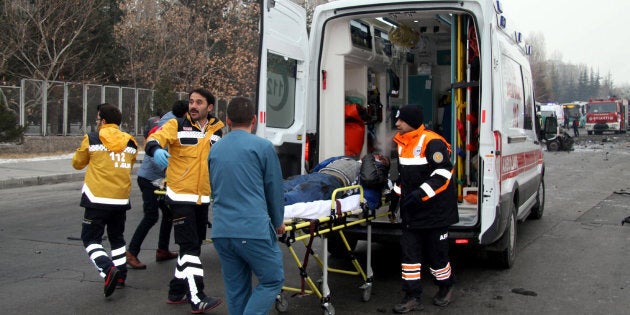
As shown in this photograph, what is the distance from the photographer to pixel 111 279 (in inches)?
214

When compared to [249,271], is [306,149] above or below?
above

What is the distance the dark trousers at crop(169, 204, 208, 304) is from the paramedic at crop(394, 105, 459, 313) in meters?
1.66

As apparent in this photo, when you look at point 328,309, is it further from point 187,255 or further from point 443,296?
point 187,255

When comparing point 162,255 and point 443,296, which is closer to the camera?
point 443,296

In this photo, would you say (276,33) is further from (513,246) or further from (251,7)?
(251,7)

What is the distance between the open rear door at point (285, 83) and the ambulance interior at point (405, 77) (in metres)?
0.30

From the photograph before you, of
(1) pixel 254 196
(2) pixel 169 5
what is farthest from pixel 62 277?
(2) pixel 169 5

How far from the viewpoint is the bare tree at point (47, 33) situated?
2519 centimetres

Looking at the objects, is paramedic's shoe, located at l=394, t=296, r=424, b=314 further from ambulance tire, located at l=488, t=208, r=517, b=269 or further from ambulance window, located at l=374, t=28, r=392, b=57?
ambulance window, located at l=374, t=28, r=392, b=57

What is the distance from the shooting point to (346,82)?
7688 millimetres

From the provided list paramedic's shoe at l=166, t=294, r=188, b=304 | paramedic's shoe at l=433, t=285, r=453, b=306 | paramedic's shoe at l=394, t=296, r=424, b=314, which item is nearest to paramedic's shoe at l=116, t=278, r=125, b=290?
paramedic's shoe at l=166, t=294, r=188, b=304

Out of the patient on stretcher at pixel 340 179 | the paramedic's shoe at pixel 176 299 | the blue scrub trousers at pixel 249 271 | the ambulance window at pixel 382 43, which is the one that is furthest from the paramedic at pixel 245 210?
the ambulance window at pixel 382 43

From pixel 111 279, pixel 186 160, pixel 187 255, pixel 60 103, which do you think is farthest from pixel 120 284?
pixel 60 103

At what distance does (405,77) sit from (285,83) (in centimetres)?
311
